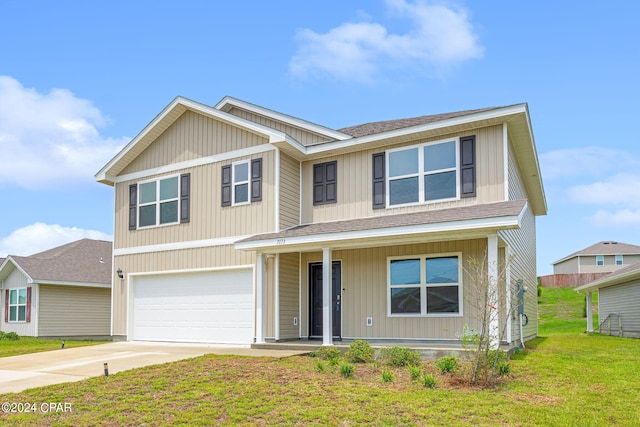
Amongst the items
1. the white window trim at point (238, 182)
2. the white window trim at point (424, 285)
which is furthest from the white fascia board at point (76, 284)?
the white window trim at point (424, 285)

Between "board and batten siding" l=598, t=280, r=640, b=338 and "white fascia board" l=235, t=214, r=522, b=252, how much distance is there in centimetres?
1495

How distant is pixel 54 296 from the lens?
24.3 m

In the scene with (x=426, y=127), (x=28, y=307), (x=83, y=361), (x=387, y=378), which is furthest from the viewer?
(x=28, y=307)

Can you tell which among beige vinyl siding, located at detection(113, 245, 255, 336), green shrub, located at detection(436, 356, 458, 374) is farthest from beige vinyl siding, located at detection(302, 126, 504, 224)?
green shrub, located at detection(436, 356, 458, 374)

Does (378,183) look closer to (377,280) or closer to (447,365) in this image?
(377,280)

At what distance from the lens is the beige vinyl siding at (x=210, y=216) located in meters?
15.4

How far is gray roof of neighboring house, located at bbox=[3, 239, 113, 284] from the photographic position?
78.8 ft

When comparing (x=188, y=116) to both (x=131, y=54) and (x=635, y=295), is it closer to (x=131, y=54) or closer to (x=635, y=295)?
(x=131, y=54)

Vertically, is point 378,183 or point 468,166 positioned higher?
point 468,166

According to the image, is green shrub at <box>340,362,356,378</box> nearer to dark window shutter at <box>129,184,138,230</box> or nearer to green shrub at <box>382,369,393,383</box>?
green shrub at <box>382,369,393,383</box>

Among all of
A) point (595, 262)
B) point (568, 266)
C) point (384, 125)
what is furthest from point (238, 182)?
point (568, 266)

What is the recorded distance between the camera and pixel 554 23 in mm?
13633

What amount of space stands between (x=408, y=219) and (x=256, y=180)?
4684mm

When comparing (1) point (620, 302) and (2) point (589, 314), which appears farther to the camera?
(2) point (589, 314)
